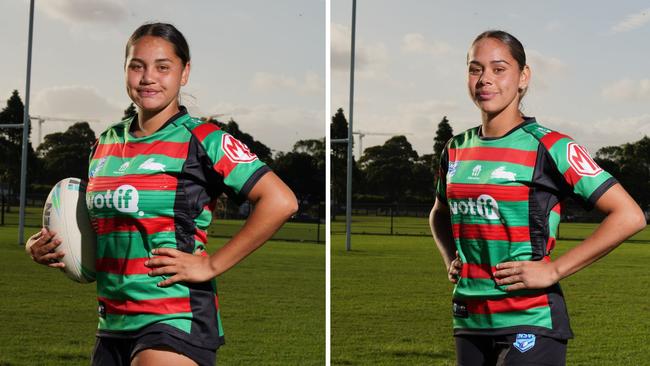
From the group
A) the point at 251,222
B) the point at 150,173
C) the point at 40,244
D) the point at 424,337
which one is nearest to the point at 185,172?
the point at 150,173

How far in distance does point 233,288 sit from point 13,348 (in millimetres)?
3544

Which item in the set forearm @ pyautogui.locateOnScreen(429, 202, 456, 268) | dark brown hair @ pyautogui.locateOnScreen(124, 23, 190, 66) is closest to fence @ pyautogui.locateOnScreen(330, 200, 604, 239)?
forearm @ pyautogui.locateOnScreen(429, 202, 456, 268)

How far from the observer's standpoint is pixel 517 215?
5.51 feet

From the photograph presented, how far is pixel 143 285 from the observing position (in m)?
1.57

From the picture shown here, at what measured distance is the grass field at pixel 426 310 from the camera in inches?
216

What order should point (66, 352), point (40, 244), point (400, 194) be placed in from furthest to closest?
point (400, 194)
point (66, 352)
point (40, 244)

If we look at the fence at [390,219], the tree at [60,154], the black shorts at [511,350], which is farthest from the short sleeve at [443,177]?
the tree at [60,154]

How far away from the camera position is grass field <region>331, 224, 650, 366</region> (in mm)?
5480

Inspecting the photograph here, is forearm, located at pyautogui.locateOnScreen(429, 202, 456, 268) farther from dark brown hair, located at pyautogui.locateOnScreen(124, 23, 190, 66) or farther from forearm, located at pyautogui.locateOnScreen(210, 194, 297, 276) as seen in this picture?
dark brown hair, located at pyautogui.locateOnScreen(124, 23, 190, 66)

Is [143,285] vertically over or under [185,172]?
under

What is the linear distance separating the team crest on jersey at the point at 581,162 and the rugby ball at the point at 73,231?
1127 mm

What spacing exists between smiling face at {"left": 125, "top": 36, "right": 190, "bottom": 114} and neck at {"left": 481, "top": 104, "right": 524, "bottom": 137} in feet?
2.42

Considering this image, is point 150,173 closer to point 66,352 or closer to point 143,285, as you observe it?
point 143,285

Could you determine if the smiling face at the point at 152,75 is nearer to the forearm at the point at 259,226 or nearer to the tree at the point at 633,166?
the forearm at the point at 259,226
